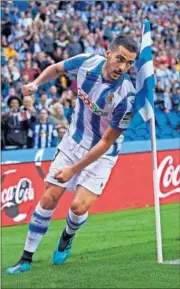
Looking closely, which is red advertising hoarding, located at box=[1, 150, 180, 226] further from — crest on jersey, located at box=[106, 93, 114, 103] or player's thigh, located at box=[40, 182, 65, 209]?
crest on jersey, located at box=[106, 93, 114, 103]

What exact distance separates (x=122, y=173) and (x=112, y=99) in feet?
24.5

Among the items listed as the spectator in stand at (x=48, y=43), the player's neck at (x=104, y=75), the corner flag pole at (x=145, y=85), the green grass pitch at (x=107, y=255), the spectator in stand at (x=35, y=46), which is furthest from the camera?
the spectator in stand at (x=48, y=43)

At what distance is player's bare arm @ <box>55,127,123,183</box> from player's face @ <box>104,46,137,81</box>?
2.07 feet

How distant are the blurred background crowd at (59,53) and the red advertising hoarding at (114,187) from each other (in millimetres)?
1367

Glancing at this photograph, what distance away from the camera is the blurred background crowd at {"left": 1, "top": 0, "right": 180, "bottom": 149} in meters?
15.8

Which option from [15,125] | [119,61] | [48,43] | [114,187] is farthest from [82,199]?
[48,43]

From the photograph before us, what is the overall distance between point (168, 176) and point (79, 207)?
806 centimetres

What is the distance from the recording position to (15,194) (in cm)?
1337

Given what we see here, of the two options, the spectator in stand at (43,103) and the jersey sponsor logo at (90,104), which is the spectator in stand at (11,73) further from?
the jersey sponsor logo at (90,104)

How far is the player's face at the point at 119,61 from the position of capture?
7.61 metres

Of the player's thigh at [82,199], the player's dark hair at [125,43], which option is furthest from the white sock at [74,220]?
the player's dark hair at [125,43]

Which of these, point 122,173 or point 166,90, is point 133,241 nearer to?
point 122,173

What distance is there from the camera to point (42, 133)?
15.9 meters

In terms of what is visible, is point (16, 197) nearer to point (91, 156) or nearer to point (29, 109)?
point (29, 109)
